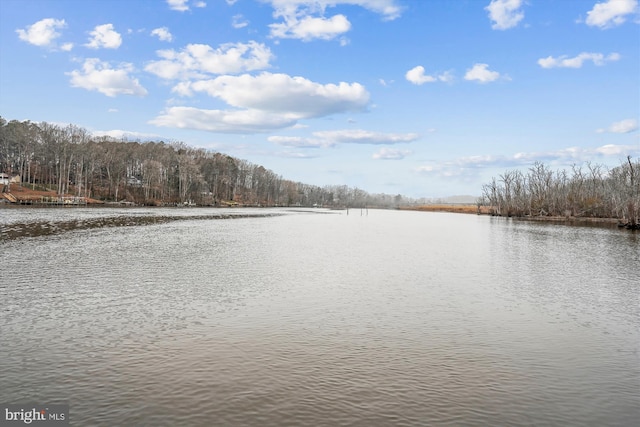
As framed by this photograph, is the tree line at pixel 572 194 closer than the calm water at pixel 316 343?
No

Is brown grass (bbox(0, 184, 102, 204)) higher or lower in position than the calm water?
higher

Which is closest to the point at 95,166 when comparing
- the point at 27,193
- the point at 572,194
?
the point at 27,193

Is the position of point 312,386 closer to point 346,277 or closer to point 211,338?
point 211,338

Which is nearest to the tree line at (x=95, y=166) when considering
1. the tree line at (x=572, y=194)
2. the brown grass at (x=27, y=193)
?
the brown grass at (x=27, y=193)

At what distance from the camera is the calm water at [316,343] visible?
26.1 feet

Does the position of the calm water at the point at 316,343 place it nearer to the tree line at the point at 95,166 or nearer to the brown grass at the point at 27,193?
the brown grass at the point at 27,193

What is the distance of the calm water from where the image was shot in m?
7.97

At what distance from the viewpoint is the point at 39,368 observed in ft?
30.5

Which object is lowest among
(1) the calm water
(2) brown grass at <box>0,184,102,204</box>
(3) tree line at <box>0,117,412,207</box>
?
(1) the calm water

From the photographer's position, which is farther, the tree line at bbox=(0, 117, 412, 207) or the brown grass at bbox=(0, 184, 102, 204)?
the tree line at bbox=(0, 117, 412, 207)

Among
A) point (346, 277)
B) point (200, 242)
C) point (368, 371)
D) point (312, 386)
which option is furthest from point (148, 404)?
point (200, 242)

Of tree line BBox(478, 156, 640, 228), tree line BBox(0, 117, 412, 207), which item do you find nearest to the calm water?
tree line BBox(478, 156, 640, 228)

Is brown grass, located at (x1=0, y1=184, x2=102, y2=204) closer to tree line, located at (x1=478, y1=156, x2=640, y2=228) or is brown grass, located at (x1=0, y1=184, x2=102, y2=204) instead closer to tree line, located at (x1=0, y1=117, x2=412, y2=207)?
tree line, located at (x1=0, y1=117, x2=412, y2=207)

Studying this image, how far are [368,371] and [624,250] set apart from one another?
35435mm
